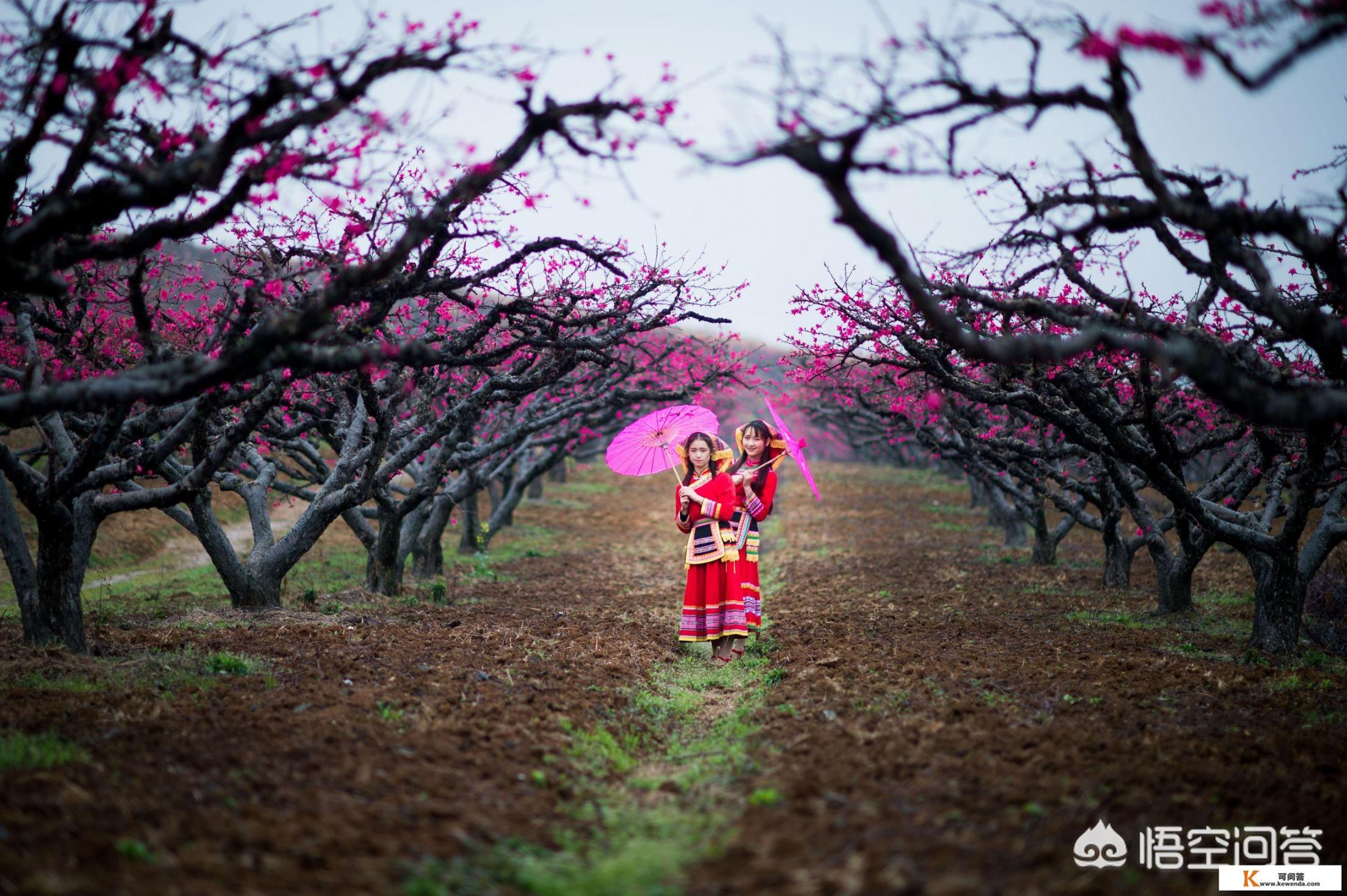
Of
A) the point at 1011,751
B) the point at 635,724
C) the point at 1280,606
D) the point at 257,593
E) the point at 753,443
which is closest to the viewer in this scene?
the point at 1011,751

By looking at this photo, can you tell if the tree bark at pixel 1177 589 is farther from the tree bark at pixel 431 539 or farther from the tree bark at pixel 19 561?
Result: the tree bark at pixel 19 561

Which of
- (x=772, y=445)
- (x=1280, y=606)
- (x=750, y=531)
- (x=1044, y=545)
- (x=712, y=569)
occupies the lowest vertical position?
(x=1280, y=606)

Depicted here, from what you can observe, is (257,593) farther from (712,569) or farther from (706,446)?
(706,446)

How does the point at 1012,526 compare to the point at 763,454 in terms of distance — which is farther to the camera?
the point at 1012,526

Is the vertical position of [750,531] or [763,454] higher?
[763,454]

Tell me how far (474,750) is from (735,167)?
3969 mm

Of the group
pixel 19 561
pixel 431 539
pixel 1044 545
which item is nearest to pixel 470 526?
pixel 431 539

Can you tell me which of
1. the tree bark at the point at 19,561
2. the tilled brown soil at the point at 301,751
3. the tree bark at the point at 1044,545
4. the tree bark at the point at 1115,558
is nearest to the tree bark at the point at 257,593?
the tilled brown soil at the point at 301,751

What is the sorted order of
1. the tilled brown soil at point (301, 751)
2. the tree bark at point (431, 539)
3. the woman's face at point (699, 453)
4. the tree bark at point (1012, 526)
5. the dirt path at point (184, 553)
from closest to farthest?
1. the tilled brown soil at point (301, 751)
2. the woman's face at point (699, 453)
3. the tree bark at point (431, 539)
4. the dirt path at point (184, 553)
5. the tree bark at point (1012, 526)

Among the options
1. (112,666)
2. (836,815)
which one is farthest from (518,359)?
(836,815)

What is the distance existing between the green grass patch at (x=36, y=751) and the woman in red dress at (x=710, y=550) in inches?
223

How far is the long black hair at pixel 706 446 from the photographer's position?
30.9 ft

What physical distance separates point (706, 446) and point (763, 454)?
2.06 ft

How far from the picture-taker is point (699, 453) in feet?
30.9
